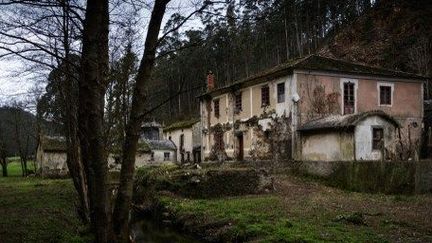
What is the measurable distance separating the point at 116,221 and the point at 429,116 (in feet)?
105

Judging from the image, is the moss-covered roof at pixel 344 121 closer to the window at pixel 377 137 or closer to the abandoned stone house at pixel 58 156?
the window at pixel 377 137

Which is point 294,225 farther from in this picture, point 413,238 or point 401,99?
point 401,99

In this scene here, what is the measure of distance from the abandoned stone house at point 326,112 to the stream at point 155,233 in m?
11.8

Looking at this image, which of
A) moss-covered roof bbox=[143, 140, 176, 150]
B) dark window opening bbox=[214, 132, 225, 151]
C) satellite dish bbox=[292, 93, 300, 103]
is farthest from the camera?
moss-covered roof bbox=[143, 140, 176, 150]

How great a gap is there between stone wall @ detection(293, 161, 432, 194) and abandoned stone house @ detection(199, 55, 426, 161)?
269 centimetres

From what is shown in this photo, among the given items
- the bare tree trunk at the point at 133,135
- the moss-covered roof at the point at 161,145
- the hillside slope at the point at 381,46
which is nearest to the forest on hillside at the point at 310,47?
the hillside slope at the point at 381,46

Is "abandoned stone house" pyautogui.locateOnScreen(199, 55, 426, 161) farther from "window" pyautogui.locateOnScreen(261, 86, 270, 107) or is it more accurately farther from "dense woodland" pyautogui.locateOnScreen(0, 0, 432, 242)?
"dense woodland" pyautogui.locateOnScreen(0, 0, 432, 242)

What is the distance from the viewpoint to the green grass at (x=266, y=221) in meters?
11.4

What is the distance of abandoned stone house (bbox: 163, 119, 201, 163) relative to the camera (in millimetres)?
50700

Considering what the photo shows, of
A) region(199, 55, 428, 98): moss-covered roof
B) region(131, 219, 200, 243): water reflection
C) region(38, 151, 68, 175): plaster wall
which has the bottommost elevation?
region(131, 219, 200, 243): water reflection

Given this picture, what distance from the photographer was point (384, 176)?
2044cm

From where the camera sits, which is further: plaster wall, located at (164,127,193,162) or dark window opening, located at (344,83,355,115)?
plaster wall, located at (164,127,193,162)

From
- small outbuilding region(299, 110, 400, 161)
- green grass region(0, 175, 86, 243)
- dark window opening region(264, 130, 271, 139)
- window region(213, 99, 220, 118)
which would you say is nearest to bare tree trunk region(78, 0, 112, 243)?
green grass region(0, 175, 86, 243)

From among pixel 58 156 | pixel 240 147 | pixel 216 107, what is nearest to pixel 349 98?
pixel 240 147
